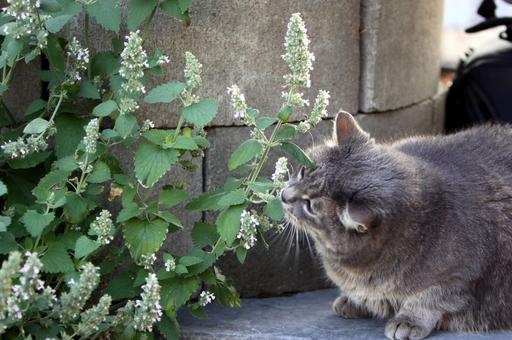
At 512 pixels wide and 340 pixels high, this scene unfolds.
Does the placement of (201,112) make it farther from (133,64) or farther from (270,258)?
(270,258)

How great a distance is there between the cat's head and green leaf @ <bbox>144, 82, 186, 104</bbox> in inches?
23.5

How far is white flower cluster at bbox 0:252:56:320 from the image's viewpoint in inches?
95.3

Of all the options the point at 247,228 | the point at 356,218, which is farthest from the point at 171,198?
the point at 356,218

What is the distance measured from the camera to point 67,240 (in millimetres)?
3113

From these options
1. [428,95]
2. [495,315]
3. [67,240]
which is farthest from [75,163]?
[428,95]

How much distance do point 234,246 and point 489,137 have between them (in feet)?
3.91

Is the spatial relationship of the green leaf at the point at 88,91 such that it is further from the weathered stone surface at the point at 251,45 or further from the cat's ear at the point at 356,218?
the cat's ear at the point at 356,218

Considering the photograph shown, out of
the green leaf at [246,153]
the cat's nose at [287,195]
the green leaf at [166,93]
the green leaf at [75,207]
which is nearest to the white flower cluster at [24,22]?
the green leaf at [166,93]

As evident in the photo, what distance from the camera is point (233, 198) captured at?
3090 mm

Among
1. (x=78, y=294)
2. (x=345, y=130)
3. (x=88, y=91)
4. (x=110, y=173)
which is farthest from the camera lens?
(x=345, y=130)

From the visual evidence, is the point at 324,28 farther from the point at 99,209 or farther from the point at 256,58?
the point at 99,209

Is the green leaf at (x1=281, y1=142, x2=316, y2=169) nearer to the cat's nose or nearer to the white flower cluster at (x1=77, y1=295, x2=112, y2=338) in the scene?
the cat's nose

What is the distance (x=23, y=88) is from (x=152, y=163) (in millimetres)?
793

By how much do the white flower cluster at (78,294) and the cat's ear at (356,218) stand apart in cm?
91
